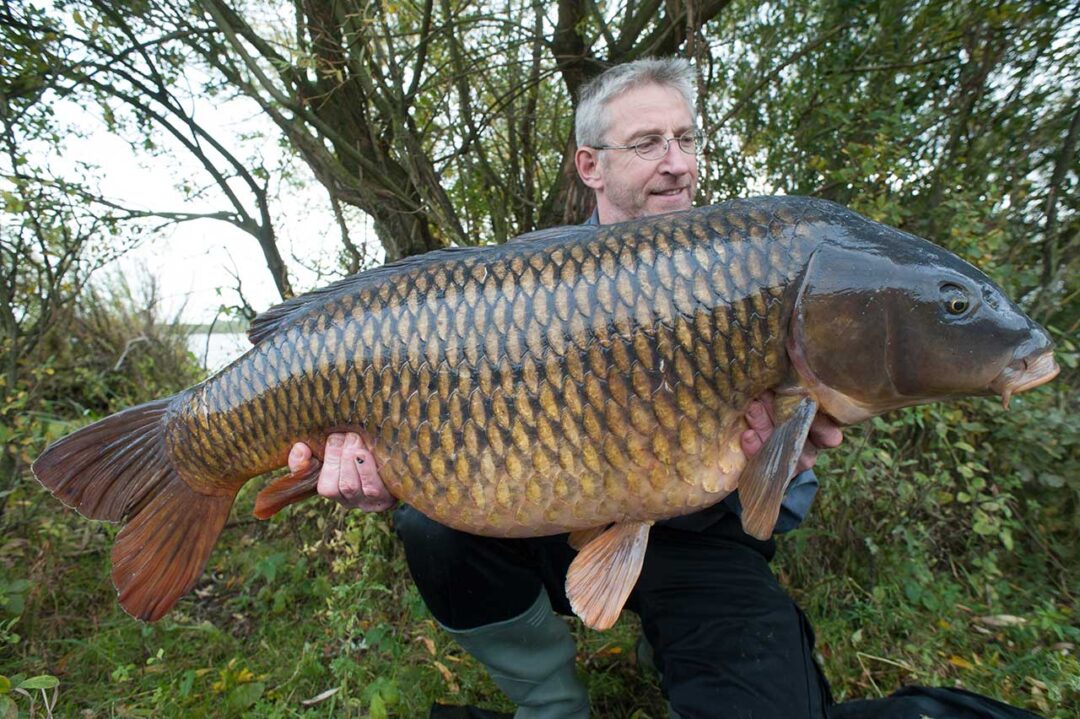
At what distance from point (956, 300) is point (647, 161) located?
34.8 inches

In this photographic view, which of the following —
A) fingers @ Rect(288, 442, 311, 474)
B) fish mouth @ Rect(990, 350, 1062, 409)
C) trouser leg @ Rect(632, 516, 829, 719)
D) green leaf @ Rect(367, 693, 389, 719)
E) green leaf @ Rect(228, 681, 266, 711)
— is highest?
fingers @ Rect(288, 442, 311, 474)

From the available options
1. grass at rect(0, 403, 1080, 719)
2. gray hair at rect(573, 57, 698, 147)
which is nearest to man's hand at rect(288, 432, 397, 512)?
grass at rect(0, 403, 1080, 719)

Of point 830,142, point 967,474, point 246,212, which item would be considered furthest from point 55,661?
point 830,142

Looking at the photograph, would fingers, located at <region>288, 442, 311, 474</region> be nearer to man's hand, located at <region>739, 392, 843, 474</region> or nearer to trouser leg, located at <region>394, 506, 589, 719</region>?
trouser leg, located at <region>394, 506, 589, 719</region>

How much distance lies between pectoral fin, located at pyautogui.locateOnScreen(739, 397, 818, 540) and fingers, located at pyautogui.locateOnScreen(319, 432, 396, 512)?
2.05 feet

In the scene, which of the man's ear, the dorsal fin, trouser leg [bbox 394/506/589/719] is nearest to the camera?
the dorsal fin

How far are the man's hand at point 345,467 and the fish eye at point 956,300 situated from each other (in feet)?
3.01

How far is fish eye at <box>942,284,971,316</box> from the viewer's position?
919mm

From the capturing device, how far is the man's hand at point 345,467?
3.82 ft

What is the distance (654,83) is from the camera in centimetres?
169

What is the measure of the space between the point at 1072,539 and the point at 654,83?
1751 millimetres

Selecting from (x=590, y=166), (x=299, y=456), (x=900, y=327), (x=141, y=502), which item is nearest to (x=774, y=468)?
(x=900, y=327)

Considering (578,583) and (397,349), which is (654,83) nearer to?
(397,349)

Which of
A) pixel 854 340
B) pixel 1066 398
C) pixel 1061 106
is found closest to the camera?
pixel 854 340
